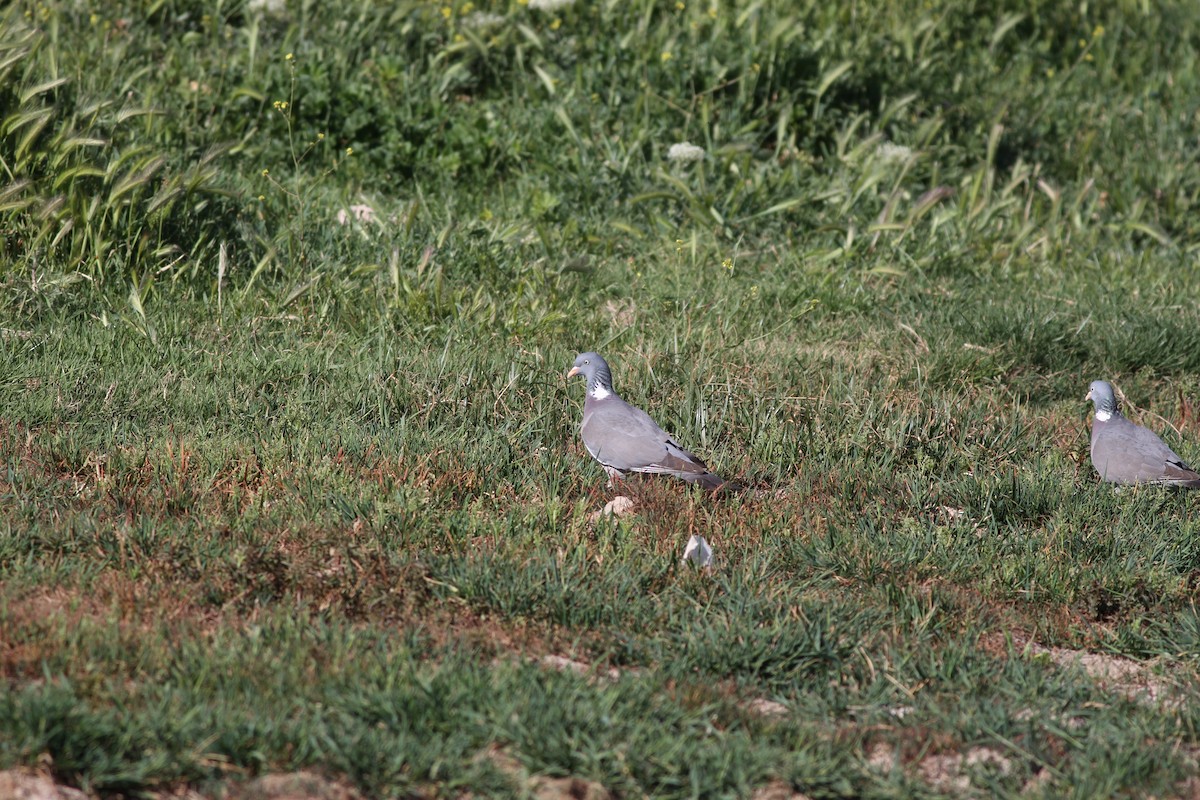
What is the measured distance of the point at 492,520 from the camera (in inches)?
175

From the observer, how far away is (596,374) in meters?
5.39

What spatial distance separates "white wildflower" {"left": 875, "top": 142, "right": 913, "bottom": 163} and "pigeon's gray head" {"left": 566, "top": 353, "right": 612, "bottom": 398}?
3.37 m

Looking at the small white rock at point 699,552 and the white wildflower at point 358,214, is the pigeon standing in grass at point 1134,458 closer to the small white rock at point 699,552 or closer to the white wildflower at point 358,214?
the small white rock at point 699,552

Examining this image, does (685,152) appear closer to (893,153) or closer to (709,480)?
(893,153)

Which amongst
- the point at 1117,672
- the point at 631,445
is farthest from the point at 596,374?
the point at 1117,672

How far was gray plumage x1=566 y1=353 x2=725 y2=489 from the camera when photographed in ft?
15.8

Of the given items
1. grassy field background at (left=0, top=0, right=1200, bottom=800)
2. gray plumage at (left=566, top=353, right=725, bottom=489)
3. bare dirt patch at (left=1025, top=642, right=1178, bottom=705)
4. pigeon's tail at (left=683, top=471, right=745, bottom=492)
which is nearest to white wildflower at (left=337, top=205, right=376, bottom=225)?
grassy field background at (left=0, top=0, right=1200, bottom=800)

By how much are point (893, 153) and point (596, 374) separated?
3.51 m

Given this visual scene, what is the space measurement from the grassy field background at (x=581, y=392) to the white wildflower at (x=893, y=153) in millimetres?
93

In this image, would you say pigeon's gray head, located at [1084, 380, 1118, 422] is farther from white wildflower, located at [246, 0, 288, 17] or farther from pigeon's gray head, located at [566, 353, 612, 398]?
white wildflower, located at [246, 0, 288, 17]

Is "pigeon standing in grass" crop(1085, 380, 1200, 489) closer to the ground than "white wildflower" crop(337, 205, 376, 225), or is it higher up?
higher up

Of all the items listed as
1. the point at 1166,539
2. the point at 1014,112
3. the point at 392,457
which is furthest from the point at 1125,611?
the point at 1014,112

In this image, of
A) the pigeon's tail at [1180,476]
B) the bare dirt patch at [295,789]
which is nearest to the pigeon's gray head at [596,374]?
the pigeon's tail at [1180,476]

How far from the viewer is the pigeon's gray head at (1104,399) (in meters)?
5.51
